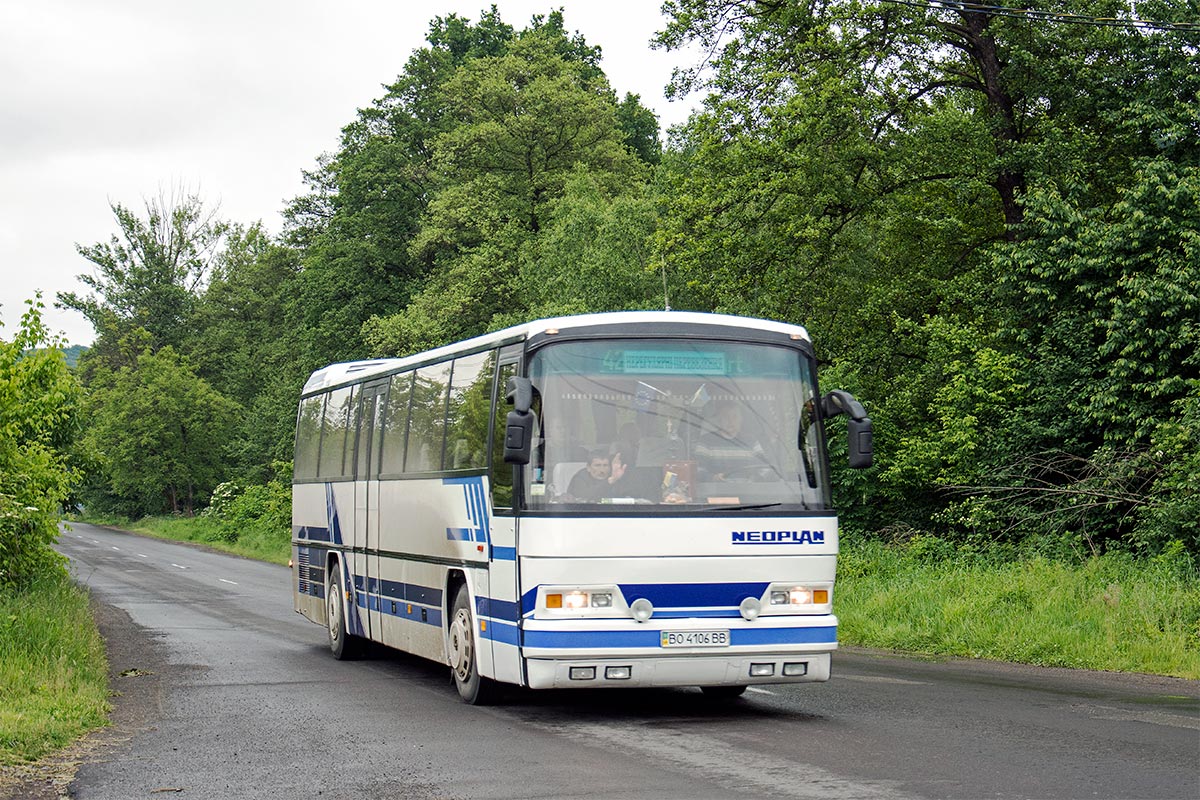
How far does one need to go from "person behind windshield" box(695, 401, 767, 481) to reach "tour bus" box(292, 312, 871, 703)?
0.01 m

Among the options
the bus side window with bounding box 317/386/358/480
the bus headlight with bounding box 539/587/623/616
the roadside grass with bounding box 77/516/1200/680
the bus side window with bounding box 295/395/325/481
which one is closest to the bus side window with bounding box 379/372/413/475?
the bus side window with bounding box 317/386/358/480

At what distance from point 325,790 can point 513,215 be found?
47.2 meters

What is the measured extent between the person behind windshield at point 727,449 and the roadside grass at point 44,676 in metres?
5.13

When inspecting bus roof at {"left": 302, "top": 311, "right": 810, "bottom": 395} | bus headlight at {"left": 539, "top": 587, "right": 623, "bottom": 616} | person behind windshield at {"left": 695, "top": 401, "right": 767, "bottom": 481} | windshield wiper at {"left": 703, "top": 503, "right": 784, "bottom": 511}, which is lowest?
bus headlight at {"left": 539, "top": 587, "right": 623, "bottom": 616}

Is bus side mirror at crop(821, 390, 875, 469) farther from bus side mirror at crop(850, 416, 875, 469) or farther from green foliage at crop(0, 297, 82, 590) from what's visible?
green foliage at crop(0, 297, 82, 590)

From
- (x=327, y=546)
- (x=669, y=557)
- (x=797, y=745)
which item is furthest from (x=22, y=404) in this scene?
(x=797, y=745)

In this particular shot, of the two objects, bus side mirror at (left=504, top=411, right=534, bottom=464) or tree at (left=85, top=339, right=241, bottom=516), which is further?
tree at (left=85, top=339, right=241, bottom=516)

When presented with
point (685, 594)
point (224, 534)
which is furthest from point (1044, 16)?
point (224, 534)

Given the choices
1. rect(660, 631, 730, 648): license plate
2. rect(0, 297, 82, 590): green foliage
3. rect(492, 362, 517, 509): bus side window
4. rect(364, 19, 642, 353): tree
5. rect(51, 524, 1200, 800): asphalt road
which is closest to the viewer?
rect(51, 524, 1200, 800): asphalt road

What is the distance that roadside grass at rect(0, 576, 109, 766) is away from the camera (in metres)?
10.5

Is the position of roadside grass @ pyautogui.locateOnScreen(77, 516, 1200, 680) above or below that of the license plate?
below

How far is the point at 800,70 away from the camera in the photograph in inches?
1122

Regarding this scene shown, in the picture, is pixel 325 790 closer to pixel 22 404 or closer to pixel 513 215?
pixel 22 404

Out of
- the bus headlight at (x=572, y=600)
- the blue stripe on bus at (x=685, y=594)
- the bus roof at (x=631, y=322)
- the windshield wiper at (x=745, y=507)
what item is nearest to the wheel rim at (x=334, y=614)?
the bus roof at (x=631, y=322)
